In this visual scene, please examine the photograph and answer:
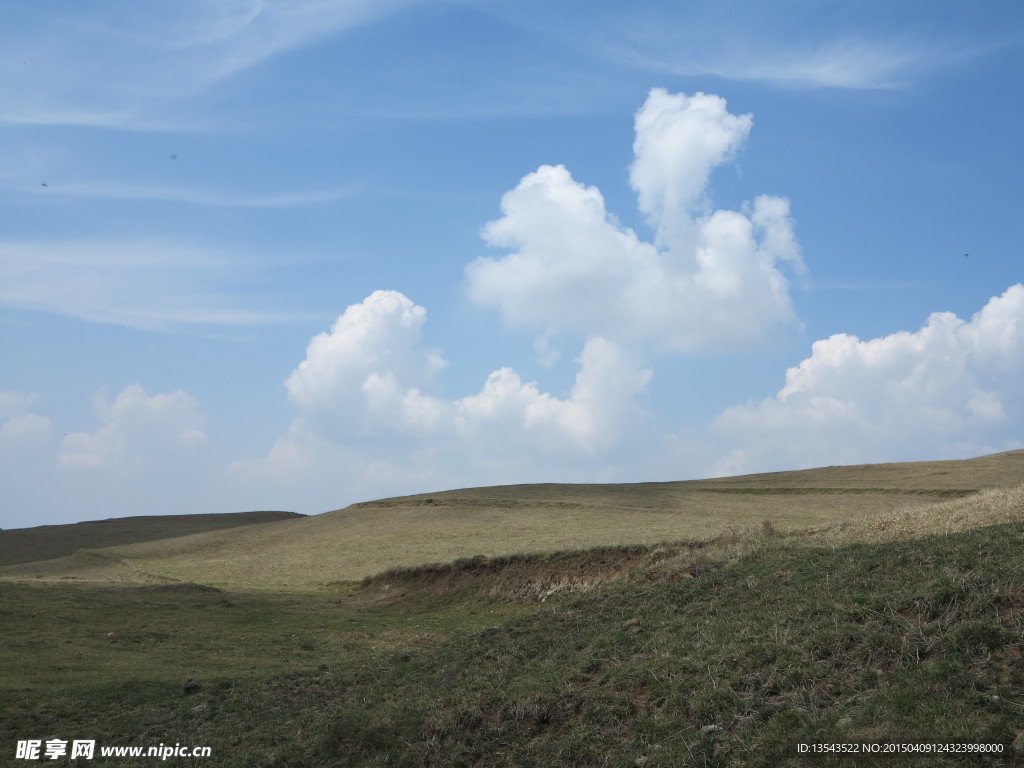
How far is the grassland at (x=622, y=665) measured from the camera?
8977mm

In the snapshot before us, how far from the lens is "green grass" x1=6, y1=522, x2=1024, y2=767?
8859mm

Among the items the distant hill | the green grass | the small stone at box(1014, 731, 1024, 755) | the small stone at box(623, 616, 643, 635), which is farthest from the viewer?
the distant hill

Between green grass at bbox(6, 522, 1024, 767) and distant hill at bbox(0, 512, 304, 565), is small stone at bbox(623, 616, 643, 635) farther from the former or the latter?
distant hill at bbox(0, 512, 304, 565)

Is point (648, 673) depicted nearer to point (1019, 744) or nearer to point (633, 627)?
point (633, 627)

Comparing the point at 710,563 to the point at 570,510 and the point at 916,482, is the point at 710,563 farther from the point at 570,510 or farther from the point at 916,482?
the point at 916,482

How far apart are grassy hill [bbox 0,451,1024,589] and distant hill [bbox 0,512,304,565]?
22.7 ft

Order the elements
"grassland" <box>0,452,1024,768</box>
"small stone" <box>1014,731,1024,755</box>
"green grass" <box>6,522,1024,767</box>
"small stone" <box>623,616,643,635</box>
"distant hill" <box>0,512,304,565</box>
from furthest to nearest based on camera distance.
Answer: "distant hill" <box>0,512,304,565</box>
"small stone" <box>623,616,643,635</box>
"grassland" <box>0,452,1024,768</box>
"green grass" <box>6,522,1024,767</box>
"small stone" <box>1014,731,1024,755</box>

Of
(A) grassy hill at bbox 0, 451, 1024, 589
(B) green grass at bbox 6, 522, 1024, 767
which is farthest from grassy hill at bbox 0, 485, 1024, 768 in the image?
(A) grassy hill at bbox 0, 451, 1024, 589

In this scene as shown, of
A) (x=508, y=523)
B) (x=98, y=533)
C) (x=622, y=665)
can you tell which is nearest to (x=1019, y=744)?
(x=622, y=665)

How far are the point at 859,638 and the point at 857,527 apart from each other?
12044mm

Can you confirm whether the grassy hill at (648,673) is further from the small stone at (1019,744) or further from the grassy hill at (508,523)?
the grassy hill at (508,523)

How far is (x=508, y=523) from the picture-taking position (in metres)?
46.5

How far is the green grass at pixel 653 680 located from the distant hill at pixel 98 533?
48668 millimetres

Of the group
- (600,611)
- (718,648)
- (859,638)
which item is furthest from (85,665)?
(859,638)
